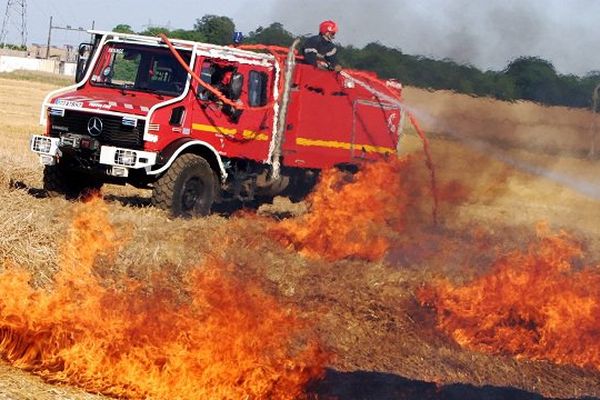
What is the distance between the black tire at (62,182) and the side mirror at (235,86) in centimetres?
231

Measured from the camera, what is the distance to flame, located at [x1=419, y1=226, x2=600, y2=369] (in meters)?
9.27

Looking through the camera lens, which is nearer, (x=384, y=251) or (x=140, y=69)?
(x=384, y=251)

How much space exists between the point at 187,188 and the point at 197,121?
0.97 metres

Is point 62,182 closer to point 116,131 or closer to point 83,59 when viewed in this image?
point 116,131

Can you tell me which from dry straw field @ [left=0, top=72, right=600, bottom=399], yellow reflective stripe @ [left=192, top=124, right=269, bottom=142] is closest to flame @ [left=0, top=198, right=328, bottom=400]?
dry straw field @ [left=0, top=72, right=600, bottom=399]

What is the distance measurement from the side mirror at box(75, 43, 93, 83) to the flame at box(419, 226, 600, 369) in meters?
6.51

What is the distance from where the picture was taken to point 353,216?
13.5 meters

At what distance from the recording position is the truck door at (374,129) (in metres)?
16.0

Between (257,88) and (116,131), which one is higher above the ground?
(257,88)

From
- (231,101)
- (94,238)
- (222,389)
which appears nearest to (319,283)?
(94,238)

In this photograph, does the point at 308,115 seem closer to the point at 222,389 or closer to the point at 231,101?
the point at 231,101

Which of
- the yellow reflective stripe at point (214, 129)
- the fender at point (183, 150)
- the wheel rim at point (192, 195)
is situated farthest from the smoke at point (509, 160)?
the wheel rim at point (192, 195)

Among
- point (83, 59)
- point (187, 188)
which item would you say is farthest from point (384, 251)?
point (83, 59)

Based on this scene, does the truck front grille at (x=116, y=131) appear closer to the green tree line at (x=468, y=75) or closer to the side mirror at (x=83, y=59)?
the side mirror at (x=83, y=59)
